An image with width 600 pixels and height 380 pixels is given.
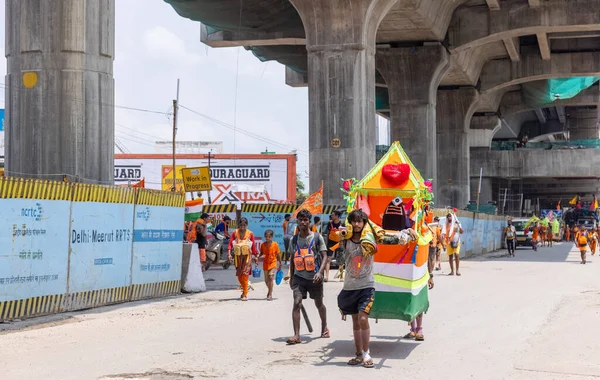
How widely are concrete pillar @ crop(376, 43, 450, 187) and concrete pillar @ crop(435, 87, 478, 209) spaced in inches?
500

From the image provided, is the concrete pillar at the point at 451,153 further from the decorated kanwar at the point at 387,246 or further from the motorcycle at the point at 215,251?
the decorated kanwar at the point at 387,246

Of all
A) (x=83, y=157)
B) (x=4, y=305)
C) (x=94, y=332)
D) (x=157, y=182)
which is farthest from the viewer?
(x=157, y=182)

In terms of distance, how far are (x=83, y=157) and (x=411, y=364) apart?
15.2 metres

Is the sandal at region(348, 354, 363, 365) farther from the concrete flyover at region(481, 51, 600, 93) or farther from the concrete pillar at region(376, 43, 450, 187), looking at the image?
the concrete flyover at region(481, 51, 600, 93)

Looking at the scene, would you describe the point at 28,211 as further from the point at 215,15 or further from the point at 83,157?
the point at 215,15

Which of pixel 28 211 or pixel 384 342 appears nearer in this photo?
pixel 384 342

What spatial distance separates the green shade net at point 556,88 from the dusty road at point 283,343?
4830cm

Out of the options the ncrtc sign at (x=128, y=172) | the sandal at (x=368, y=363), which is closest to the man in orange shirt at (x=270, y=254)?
the sandal at (x=368, y=363)

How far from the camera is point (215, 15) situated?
4184cm

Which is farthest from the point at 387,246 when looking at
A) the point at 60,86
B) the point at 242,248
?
the point at 60,86

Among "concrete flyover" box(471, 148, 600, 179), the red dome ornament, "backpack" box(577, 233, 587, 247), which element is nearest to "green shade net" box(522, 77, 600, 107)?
"concrete flyover" box(471, 148, 600, 179)

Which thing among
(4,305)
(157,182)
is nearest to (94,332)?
(4,305)

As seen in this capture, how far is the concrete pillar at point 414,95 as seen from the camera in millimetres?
46719

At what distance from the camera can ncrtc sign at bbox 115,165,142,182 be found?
236 feet
